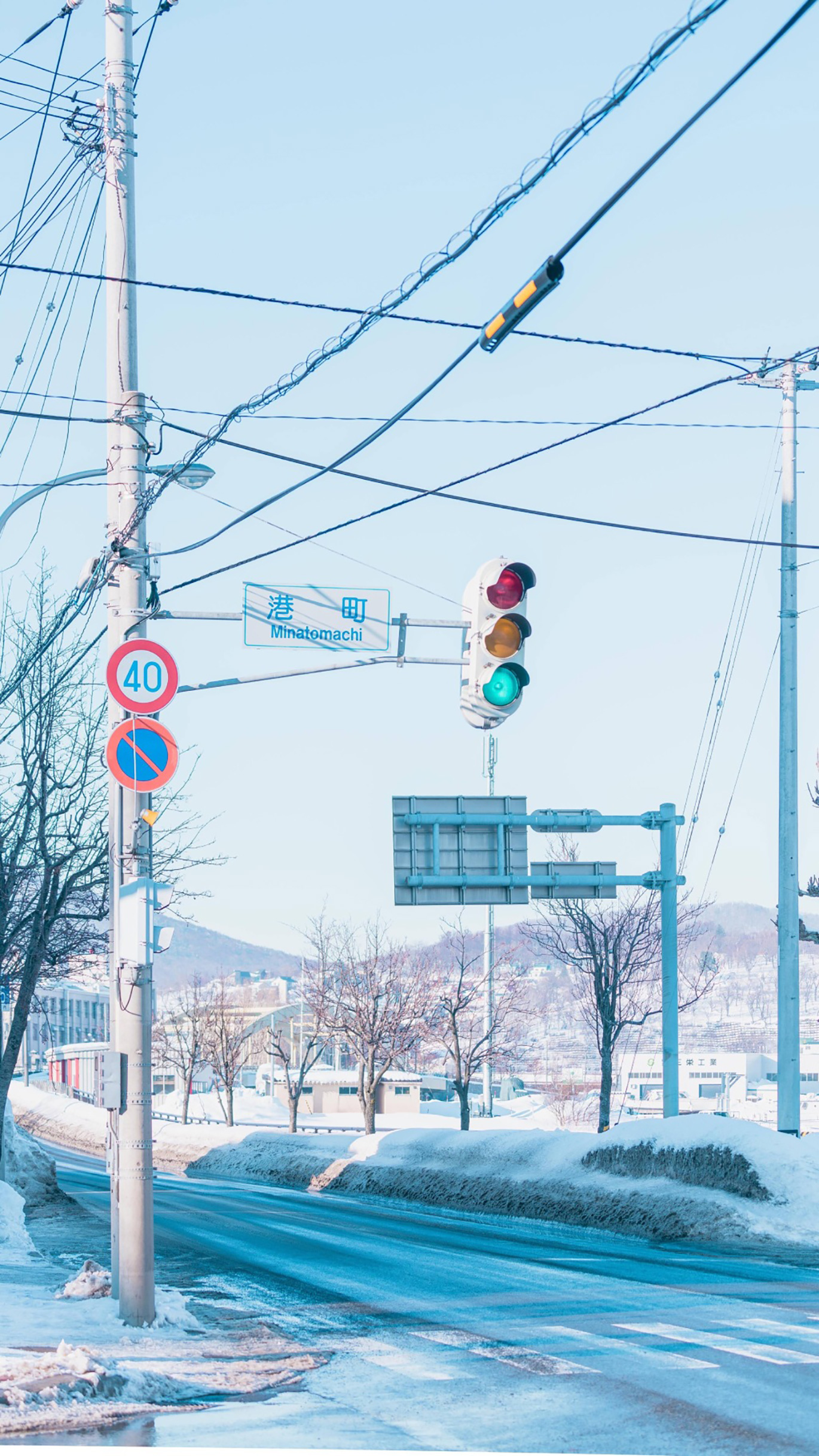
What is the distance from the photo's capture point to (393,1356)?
1103cm

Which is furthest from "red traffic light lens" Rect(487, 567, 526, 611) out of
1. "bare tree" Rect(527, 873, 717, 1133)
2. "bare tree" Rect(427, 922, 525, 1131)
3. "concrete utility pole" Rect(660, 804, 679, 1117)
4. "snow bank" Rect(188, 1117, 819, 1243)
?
"bare tree" Rect(427, 922, 525, 1131)

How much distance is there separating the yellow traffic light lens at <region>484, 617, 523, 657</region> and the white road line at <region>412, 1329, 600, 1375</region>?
5.60 meters

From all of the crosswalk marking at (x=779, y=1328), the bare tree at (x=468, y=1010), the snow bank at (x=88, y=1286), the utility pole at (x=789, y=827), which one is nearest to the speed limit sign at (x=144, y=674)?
the snow bank at (x=88, y=1286)

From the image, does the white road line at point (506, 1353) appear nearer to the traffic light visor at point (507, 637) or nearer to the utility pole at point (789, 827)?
the traffic light visor at point (507, 637)

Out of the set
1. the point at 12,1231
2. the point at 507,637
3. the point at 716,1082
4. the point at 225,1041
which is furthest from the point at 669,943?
the point at 716,1082

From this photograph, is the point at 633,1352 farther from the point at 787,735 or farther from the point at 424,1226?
the point at 787,735

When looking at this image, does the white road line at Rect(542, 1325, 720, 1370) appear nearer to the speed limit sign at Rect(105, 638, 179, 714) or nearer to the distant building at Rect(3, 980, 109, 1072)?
the speed limit sign at Rect(105, 638, 179, 714)

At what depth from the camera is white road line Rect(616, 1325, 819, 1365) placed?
425 inches

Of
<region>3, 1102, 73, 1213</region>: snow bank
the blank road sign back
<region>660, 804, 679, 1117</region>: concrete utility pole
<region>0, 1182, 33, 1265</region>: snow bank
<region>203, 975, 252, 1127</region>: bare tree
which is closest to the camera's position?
<region>0, 1182, 33, 1265</region>: snow bank

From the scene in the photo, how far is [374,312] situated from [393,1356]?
8.51 meters

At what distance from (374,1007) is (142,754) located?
48.9 m

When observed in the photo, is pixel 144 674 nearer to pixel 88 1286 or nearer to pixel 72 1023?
pixel 88 1286

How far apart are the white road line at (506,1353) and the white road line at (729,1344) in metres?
1.26

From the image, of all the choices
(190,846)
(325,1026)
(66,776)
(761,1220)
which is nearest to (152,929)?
(761,1220)
